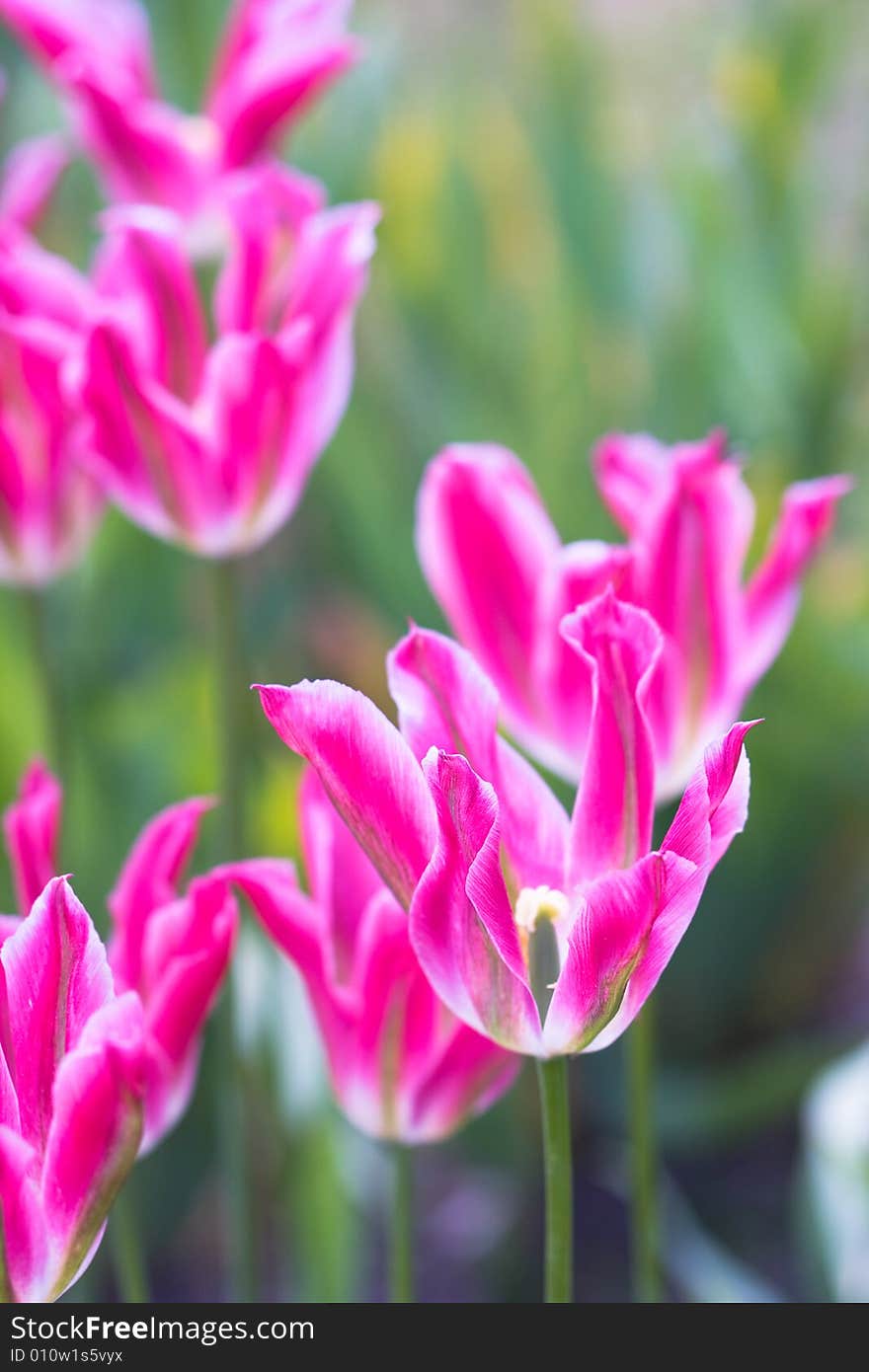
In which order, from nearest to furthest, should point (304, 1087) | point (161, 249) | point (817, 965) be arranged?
point (161, 249) < point (304, 1087) < point (817, 965)

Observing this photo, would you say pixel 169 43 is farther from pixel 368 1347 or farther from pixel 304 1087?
pixel 368 1347

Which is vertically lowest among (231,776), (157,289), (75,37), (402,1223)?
(402,1223)

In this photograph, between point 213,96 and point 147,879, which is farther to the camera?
point 213,96

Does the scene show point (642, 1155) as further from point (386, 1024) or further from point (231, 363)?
point (231, 363)

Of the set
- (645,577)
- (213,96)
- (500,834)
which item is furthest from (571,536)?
(500,834)

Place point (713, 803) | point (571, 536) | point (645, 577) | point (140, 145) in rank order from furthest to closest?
point (571, 536), point (140, 145), point (645, 577), point (713, 803)

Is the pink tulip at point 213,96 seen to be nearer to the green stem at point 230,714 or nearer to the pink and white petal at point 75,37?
Result: the pink and white petal at point 75,37

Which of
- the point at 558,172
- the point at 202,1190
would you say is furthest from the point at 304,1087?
the point at 558,172

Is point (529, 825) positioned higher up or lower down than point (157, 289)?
lower down
